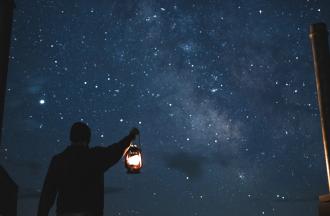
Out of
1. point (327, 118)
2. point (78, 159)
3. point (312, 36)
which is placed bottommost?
point (78, 159)

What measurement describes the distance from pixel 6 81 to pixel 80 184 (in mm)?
2897

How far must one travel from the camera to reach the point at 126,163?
4695 mm

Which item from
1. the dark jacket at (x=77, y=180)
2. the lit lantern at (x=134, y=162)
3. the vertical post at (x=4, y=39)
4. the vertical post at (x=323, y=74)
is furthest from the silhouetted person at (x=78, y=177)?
the vertical post at (x=323, y=74)

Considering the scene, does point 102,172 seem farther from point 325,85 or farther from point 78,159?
point 325,85

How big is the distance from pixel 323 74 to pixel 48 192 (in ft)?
16.8

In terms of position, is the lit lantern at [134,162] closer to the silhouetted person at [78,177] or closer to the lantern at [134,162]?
the lantern at [134,162]

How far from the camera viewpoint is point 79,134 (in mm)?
3236

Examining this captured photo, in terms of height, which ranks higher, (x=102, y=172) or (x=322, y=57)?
(x=322, y=57)

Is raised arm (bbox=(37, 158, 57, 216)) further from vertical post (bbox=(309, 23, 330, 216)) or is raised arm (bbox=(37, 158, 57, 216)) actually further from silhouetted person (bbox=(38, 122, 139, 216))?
vertical post (bbox=(309, 23, 330, 216))

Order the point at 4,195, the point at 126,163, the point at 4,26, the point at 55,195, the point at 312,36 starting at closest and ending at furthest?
the point at 55,195
the point at 126,163
the point at 4,26
the point at 4,195
the point at 312,36

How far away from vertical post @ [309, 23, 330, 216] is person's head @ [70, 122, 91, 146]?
4.52m

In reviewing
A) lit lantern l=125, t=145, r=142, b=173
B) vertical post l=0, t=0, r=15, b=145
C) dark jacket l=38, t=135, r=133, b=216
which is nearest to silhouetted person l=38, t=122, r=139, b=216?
dark jacket l=38, t=135, r=133, b=216

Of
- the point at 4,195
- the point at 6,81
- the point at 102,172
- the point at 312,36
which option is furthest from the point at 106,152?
the point at 312,36

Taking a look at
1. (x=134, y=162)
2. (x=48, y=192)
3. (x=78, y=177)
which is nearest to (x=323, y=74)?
(x=134, y=162)
